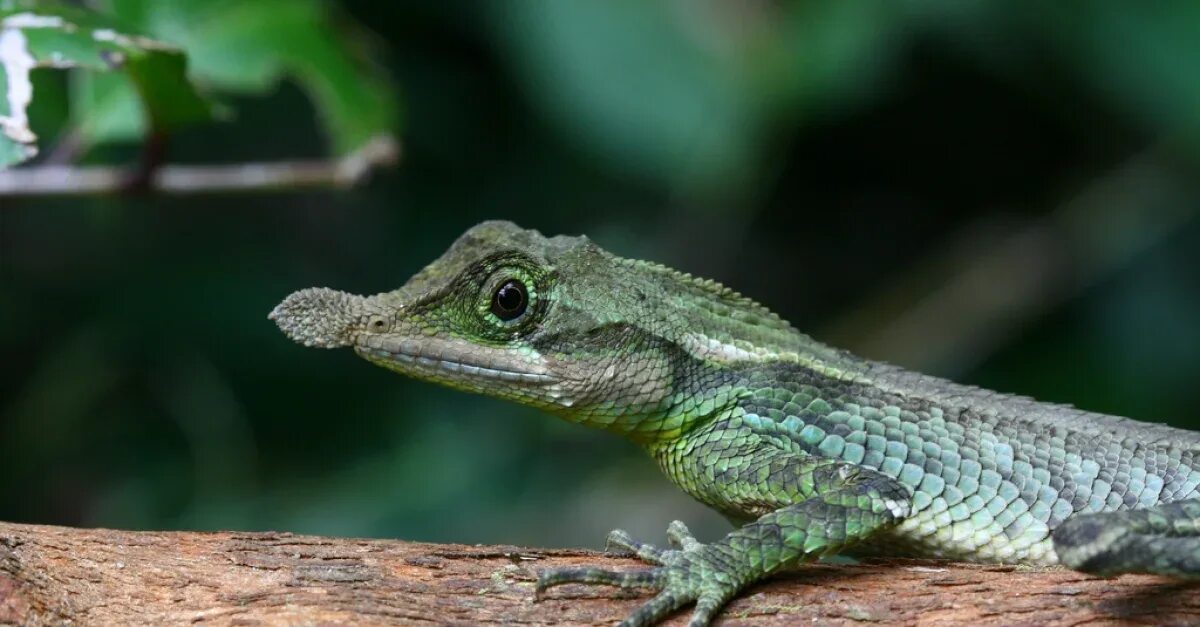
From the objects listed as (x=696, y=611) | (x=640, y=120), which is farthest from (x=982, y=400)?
(x=640, y=120)

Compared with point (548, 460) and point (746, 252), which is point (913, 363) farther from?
point (548, 460)

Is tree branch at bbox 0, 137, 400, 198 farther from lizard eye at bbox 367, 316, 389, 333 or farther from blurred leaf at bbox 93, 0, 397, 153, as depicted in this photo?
lizard eye at bbox 367, 316, 389, 333

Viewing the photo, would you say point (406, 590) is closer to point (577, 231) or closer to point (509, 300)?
point (509, 300)

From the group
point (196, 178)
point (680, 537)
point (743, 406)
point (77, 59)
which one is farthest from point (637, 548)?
point (77, 59)

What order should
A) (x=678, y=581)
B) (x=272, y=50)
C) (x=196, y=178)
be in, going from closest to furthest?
(x=678, y=581)
(x=196, y=178)
(x=272, y=50)

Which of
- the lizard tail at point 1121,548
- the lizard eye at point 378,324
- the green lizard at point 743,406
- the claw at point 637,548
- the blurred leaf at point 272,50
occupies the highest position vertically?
the blurred leaf at point 272,50

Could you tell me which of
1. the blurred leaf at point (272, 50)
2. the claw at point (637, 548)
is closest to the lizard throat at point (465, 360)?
the claw at point (637, 548)

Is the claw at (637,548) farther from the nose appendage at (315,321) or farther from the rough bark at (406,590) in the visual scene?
the nose appendage at (315,321)
